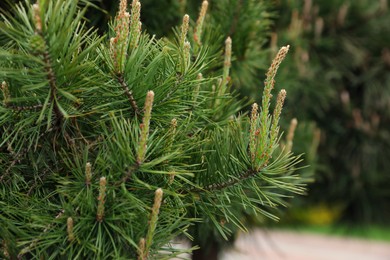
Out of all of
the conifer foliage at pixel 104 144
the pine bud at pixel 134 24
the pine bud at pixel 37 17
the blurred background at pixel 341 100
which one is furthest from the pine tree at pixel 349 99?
the pine bud at pixel 37 17

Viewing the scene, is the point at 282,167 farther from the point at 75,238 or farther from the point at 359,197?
the point at 359,197

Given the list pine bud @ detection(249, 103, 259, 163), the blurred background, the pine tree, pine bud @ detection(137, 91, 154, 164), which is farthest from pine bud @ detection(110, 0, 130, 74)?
the pine tree

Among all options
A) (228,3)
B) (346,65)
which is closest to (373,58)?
(346,65)

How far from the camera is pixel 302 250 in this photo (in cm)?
617

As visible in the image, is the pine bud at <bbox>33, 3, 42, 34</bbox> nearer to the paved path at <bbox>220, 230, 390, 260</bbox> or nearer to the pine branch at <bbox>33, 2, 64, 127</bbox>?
the pine branch at <bbox>33, 2, 64, 127</bbox>

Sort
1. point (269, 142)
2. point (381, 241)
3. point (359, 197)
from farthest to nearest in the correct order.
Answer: point (381, 241), point (359, 197), point (269, 142)

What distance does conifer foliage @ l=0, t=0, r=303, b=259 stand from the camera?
1.13 metres

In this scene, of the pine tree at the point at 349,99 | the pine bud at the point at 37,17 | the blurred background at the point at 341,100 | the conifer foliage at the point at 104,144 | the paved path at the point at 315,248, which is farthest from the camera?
the paved path at the point at 315,248

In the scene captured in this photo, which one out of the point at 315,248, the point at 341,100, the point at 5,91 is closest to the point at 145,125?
the point at 5,91

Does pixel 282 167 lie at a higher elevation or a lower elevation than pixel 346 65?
lower

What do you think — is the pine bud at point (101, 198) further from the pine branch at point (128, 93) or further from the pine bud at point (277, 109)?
the pine bud at point (277, 109)

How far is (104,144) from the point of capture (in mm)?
1284

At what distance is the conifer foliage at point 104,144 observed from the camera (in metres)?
1.13

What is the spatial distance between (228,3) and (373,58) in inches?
63.4
